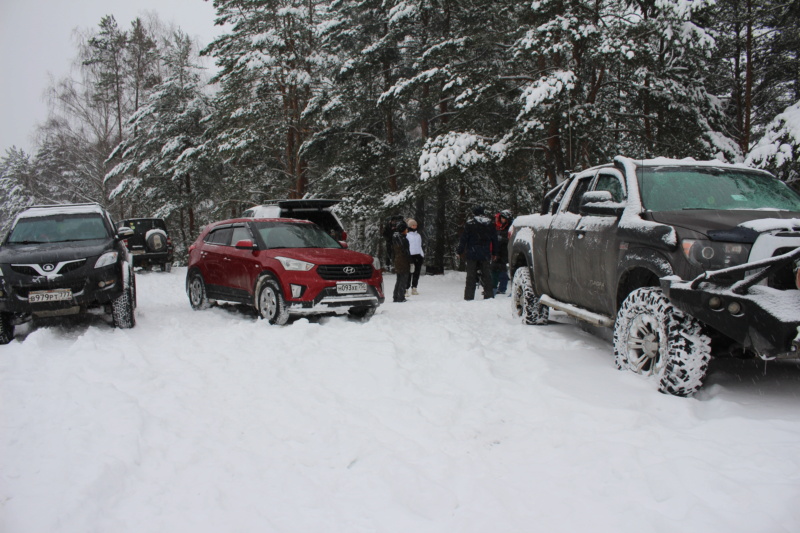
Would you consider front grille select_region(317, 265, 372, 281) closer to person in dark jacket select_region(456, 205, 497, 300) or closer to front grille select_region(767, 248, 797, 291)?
person in dark jacket select_region(456, 205, 497, 300)

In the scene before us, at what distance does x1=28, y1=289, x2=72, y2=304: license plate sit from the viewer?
22.7 feet

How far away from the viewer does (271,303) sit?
805 centimetres

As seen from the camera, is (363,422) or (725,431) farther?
(363,422)

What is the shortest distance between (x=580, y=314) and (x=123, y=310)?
6.10 meters

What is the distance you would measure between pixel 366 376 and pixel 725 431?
2.90 meters

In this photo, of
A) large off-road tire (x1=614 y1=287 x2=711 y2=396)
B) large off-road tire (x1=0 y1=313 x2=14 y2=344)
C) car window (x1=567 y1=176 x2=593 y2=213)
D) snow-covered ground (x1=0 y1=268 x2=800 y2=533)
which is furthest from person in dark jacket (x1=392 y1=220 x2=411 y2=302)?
large off-road tire (x1=614 y1=287 x2=711 y2=396)

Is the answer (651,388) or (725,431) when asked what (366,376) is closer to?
(651,388)

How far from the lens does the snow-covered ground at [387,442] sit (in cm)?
278

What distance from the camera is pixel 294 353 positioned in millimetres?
6035

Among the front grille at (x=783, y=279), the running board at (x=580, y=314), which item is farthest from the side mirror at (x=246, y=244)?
the front grille at (x=783, y=279)

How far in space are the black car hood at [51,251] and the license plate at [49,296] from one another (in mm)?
427

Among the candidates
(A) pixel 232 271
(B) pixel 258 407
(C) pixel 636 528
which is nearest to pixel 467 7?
(A) pixel 232 271

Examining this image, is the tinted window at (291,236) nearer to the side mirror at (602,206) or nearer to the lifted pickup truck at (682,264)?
the lifted pickup truck at (682,264)

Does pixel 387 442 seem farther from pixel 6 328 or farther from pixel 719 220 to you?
pixel 6 328
